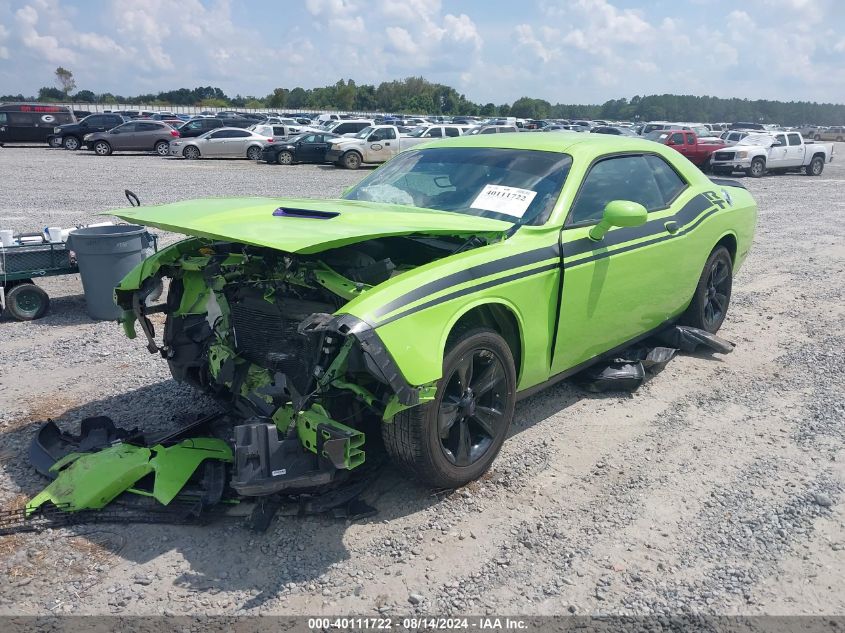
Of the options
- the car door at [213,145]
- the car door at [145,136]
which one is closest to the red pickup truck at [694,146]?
the car door at [213,145]

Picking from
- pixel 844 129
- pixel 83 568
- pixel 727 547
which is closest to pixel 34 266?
pixel 83 568

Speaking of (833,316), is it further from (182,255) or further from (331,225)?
(182,255)

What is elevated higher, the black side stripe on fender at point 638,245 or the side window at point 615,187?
the side window at point 615,187

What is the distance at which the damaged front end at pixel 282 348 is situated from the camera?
119 inches

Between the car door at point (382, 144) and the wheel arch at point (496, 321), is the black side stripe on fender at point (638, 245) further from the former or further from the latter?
the car door at point (382, 144)

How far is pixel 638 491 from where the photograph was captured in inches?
146

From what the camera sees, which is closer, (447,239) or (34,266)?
(447,239)

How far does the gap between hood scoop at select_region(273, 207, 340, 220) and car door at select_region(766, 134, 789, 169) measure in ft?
75.4

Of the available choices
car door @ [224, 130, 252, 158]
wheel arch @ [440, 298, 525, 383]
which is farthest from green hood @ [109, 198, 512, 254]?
car door @ [224, 130, 252, 158]

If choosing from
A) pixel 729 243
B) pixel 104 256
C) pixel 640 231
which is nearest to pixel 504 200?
pixel 640 231

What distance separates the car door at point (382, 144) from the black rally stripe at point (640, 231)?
20.2 meters

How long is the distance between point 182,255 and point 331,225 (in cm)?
133

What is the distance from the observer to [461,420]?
356cm

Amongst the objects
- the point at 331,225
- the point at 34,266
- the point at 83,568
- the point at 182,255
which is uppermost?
the point at 331,225
